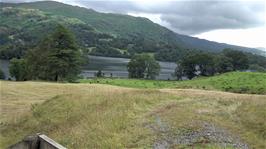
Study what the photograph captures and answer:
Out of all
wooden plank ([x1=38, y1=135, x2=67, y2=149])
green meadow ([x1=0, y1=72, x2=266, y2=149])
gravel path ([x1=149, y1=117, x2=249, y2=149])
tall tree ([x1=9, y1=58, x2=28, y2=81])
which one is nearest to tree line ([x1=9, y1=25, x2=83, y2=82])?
tall tree ([x1=9, y1=58, x2=28, y2=81])

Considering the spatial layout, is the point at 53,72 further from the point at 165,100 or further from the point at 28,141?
the point at 28,141

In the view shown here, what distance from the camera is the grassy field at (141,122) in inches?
543

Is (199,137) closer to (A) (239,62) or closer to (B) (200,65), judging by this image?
(A) (239,62)

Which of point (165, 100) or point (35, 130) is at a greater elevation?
point (165, 100)

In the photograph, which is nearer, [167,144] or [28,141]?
[28,141]

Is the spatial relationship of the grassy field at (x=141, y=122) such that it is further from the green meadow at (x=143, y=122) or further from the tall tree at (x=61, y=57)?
the tall tree at (x=61, y=57)

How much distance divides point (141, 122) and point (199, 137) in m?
2.83

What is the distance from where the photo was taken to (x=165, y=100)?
68.5 feet

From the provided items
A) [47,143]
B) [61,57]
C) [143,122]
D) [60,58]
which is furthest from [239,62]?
[47,143]

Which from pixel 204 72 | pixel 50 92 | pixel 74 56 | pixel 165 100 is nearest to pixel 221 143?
pixel 165 100

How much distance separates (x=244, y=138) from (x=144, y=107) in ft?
19.0

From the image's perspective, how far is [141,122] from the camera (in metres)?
15.8

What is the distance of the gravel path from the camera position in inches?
525

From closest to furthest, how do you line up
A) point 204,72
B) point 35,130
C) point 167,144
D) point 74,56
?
1. point 167,144
2. point 35,130
3. point 74,56
4. point 204,72
